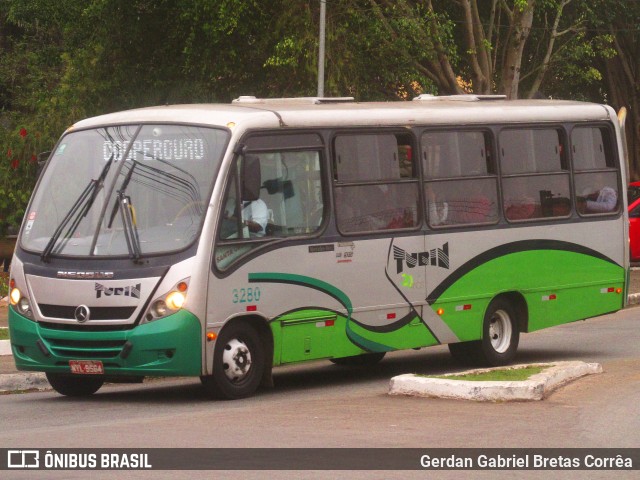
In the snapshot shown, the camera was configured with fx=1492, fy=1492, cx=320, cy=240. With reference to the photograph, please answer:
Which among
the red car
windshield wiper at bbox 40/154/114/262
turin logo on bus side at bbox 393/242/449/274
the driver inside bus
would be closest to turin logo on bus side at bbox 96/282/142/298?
windshield wiper at bbox 40/154/114/262

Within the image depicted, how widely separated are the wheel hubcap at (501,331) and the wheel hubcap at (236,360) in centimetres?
375

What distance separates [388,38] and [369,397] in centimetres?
2240

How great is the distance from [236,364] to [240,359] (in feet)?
0.19

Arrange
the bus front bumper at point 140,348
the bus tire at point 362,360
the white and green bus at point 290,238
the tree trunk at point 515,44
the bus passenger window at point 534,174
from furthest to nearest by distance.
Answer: the tree trunk at point 515,44, the bus tire at point 362,360, the bus passenger window at point 534,174, the white and green bus at point 290,238, the bus front bumper at point 140,348

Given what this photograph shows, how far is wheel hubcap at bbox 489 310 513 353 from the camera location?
1548 cm

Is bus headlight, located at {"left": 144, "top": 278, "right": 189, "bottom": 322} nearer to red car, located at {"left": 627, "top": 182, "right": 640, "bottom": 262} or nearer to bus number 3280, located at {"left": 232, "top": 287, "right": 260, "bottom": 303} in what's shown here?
bus number 3280, located at {"left": 232, "top": 287, "right": 260, "bottom": 303}

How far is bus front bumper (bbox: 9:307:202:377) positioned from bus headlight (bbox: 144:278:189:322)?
44 mm

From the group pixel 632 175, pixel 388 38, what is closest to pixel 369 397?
pixel 388 38

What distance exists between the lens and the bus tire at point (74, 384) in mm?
13094

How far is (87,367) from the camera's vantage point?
1215 centimetres

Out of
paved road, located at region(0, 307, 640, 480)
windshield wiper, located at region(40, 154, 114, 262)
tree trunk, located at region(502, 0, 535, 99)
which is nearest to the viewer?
paved road, located at region(0, 307, 640, 480)

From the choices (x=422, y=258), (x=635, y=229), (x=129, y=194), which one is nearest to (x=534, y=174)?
(x=422, y=258)

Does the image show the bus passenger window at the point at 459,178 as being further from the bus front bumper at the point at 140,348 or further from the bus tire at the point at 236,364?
the bus front bumper at the point at 140,348

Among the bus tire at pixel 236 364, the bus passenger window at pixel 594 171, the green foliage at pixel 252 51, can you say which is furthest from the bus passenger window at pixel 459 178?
the green foliage at pixel 252 51
